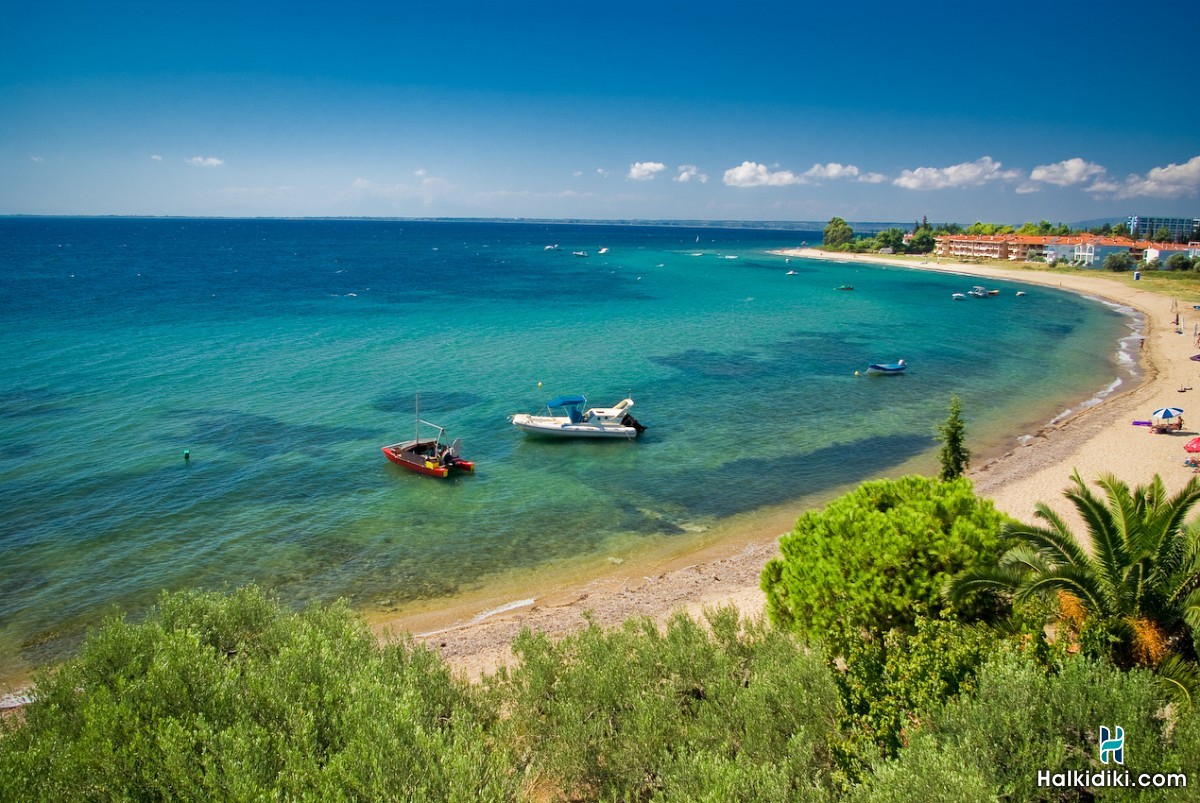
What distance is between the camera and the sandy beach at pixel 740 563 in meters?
21.8

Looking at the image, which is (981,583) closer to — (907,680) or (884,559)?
(884,559)

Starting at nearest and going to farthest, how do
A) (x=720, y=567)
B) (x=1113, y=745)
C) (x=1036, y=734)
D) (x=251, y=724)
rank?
(x=1113, y=745), (x=1036, y=734), (x=251, y=724), (x=720, y=567)

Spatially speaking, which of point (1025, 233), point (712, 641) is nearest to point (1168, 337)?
point (712, 641)

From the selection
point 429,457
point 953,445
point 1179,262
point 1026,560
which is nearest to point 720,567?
point 953,445

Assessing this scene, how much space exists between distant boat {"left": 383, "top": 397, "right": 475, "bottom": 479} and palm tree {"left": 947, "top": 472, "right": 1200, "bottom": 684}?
25201 millimetres

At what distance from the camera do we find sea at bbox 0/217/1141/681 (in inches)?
1049

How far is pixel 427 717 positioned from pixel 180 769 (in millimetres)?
3620

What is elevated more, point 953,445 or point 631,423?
point 953,445

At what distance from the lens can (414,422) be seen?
1679 inches

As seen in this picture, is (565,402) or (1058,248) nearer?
(565,402)

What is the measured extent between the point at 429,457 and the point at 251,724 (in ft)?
81.2

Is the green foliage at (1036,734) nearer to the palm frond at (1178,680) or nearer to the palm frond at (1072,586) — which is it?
the palm frond at (1178,680)

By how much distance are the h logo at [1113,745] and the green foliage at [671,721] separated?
369 centimetres

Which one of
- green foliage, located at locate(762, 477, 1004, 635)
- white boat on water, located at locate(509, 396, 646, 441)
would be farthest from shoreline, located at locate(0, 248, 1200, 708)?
white boat on water, located at locate(509, 396, 646, 441)
